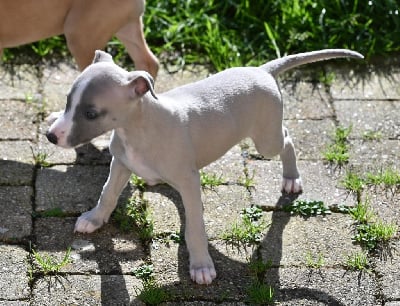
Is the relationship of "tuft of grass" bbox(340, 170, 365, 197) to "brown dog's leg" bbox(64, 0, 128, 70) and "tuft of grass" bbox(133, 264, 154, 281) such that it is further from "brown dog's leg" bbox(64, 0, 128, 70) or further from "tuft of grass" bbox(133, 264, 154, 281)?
"brown dog's leg" bbox(64, 0, 128, 70)

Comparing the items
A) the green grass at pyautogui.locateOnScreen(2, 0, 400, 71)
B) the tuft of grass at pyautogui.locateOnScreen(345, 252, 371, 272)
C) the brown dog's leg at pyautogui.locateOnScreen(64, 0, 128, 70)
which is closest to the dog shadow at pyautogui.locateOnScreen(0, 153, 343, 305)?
the tuft of grass at pyautogui.locateOnScreen(345, 252, 371, 272)

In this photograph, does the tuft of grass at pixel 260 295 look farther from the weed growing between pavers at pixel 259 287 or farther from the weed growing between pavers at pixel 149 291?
the weed growing between pavers at pixel 149 291

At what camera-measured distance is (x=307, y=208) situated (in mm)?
4488

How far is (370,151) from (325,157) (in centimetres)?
27

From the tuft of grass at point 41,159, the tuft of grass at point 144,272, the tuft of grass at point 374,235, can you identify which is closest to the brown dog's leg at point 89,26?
the tuft of grass at point 41,159

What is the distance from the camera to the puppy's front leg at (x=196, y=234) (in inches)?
155

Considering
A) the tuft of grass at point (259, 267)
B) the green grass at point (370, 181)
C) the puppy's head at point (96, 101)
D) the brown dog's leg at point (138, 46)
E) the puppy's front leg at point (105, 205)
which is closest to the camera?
the puppy's head at point (96, 101)

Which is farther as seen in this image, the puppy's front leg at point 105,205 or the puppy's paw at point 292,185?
the puppy's paw at point 292,185

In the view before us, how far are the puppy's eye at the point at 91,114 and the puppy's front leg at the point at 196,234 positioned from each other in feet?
1.62

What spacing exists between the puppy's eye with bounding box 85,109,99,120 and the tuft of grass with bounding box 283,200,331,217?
1.23 m

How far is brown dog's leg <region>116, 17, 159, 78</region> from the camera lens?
502 centimetres

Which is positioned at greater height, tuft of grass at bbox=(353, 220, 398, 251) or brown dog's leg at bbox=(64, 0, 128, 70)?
brown dog's leg at bbox=(64, 0, 128, 70)

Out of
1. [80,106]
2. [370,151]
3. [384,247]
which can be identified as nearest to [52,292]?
[80,106]

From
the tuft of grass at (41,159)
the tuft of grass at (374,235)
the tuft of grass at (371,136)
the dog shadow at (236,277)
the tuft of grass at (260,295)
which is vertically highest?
the tuft of grass at (371,136)
